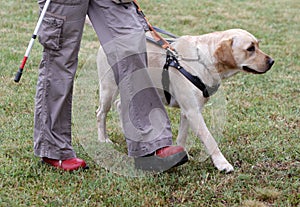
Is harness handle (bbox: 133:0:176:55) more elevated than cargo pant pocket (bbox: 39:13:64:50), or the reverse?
cargo pant pocket (bbox: 39:13:64:50)

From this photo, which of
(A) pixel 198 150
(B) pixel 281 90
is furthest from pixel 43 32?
(B) pixel 281 90

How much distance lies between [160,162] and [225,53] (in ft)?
3.25

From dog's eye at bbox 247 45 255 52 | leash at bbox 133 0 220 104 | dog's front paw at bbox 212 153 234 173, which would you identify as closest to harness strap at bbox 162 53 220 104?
leash at bbox 133 0 220 104

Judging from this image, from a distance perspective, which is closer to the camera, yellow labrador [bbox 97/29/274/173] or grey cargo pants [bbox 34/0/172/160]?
grey cargo pants [bbox 34/0/172/160]

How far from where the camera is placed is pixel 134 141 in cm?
395

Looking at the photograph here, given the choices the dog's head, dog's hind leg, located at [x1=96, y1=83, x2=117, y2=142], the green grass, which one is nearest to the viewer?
the green grass

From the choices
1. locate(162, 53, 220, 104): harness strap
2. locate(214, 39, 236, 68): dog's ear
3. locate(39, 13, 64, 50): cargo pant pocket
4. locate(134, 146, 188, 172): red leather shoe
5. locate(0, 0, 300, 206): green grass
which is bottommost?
locate(0, 0, 300, 206): green grass

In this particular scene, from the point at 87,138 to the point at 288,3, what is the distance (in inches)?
358

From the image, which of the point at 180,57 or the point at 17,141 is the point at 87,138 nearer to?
the point at 17,141

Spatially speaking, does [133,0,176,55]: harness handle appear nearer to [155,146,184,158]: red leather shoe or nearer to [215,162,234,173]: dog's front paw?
[155,146,184,158]: red leather shoe

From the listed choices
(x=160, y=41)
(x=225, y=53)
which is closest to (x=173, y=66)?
(x=160, y=41)

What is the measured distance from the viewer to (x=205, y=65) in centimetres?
424

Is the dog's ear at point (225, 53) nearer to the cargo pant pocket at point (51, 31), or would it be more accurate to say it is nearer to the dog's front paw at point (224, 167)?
the dog's front paw at point (224, 167)

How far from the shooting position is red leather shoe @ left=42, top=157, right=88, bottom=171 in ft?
13.4
